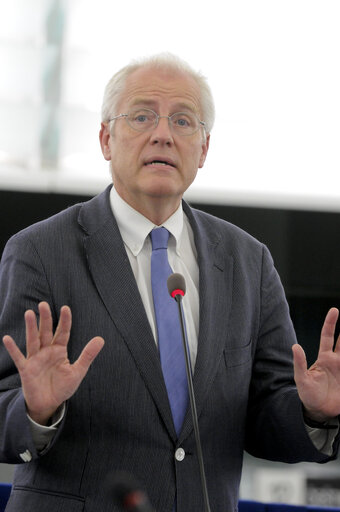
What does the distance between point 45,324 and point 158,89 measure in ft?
2.55

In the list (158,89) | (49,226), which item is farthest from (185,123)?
(49,226)

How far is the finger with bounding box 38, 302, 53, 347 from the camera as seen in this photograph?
149 centimetres

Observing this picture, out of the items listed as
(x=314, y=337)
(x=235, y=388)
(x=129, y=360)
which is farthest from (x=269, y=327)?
(x=314, y=337)

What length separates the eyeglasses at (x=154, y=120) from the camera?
1.98 m

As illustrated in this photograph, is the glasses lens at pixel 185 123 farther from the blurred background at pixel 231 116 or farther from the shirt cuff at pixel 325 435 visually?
the blurred background at pixel 231 116

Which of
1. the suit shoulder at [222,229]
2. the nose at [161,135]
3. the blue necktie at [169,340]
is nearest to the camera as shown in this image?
the blue necktie at [169,340]

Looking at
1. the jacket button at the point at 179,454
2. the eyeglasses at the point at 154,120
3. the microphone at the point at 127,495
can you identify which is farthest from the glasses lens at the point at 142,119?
the microphone at the point at 127,495

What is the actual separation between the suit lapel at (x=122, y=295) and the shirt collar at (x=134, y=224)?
51mm

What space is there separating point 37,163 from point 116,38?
867mm

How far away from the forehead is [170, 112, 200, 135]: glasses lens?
0.02 m

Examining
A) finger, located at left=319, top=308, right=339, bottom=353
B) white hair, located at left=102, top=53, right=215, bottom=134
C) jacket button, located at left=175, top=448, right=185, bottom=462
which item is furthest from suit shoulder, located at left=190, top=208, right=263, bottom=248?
jacket button, located at left=175, top=448, right=185, bottom=462

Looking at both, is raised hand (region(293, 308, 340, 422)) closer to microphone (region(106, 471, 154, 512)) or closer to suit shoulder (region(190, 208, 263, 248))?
suit shoulder (region(190, 208, 263, 248))

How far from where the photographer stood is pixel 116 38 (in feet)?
15.1

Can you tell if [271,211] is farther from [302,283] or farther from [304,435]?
[304,435]
